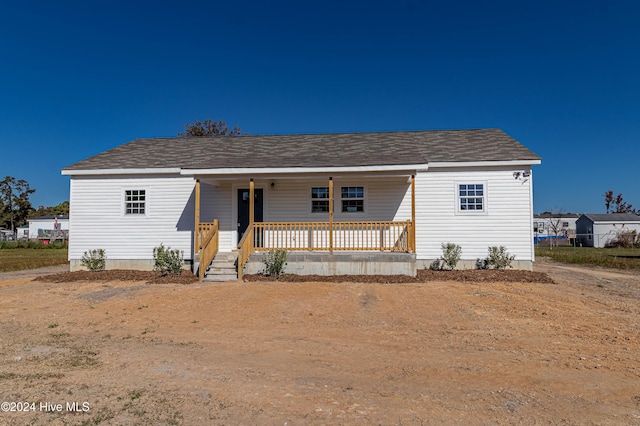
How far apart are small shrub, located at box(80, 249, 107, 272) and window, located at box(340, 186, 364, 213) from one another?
865cm

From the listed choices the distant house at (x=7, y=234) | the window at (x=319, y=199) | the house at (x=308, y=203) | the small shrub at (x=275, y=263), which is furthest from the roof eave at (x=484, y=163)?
the distant house at (x=7, y=234)

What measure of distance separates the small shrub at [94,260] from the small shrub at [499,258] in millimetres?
13224

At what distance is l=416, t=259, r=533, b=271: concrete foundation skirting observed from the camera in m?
12.9

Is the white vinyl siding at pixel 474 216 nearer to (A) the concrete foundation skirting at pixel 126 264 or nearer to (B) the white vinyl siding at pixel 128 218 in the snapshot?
(B) the white vinyl siding at pixel 128 218

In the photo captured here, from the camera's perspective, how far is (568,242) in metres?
44.8

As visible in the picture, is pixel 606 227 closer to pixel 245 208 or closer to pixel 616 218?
pixel 616 218

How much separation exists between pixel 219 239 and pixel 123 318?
6.41m

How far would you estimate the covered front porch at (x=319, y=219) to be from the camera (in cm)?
1233

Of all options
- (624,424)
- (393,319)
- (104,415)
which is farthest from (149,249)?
(624,424)

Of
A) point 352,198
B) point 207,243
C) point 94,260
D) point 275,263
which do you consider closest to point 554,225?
point 352,198

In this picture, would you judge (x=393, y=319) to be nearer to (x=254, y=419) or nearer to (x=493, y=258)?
(x=254, y=419)

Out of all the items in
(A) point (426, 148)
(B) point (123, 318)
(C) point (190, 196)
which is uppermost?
(A) point (426, 148)

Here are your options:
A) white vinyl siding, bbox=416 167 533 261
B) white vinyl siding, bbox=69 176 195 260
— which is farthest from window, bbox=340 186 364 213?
white vinyl siding, bbox=69 176 195 260

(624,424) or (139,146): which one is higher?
(139,146)
